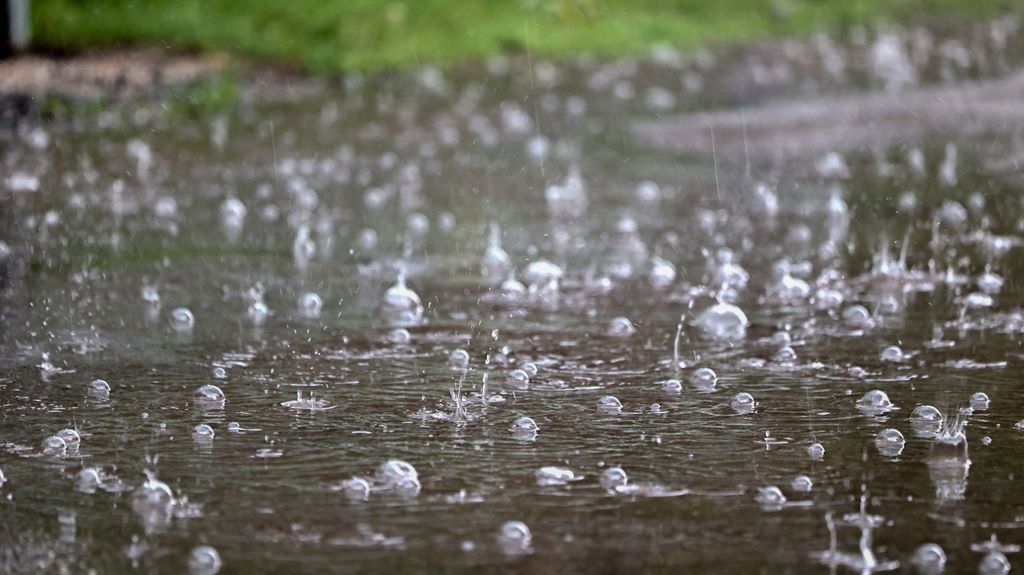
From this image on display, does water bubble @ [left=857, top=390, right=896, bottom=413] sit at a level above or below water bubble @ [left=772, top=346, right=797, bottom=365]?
below

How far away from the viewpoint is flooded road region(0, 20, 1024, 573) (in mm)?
2469

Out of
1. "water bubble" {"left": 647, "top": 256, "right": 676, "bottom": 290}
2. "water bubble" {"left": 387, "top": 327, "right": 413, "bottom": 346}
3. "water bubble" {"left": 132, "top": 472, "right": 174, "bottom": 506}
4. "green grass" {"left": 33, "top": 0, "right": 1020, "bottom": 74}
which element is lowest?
"water bubble" {"left": 132, "top": 472, "right": 174, "bottom": 506}

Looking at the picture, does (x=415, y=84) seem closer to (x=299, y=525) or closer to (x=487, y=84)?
(x=487, y=84)

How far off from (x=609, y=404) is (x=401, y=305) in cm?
118

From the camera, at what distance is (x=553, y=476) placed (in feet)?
9.00

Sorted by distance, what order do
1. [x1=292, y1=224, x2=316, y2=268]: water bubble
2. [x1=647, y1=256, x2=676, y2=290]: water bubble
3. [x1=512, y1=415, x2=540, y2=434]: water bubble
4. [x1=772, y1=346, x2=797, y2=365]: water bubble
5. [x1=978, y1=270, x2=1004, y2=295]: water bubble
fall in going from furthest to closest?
[x1=292, y1=224, x2=316, y2=268]: water bubble → [x1=647, y1=256, x2=676, y2=290]: water bubble → [x1=978, y1=270, x2=1004, y2=295]: water bubble → [x1=772, y1=346, x2=797, y2=365]: water bubble → [x1=512, y1=415, x2=540, y2=434]: water bubble

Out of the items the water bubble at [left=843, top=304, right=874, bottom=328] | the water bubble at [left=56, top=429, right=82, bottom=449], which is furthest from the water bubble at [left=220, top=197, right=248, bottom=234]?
the water bubble at [left=56, top=429, right=82, bottom=449]

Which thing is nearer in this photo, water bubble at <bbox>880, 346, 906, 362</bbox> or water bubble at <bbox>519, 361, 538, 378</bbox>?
water bubble at <bbox>519, 361, 538, 378</bbox>

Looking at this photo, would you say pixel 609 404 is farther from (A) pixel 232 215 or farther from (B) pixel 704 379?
(A) pixel 232 215

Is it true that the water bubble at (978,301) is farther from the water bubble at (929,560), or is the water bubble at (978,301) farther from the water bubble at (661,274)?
the water bubble at (929,560)

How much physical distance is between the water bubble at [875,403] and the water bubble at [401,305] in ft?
4.47

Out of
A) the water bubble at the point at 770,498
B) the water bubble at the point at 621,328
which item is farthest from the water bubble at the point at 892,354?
the water bubble at the point at 770,498

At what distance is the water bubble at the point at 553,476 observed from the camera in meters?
2.71

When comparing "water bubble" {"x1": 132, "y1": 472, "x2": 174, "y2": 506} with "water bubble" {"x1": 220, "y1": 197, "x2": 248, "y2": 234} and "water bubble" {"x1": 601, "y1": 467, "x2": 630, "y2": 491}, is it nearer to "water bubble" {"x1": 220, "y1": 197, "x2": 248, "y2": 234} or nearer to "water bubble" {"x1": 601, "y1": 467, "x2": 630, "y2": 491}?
"water bubble" {"x1": 601, "y1": 467, "x2": 630, "y2": 491}
